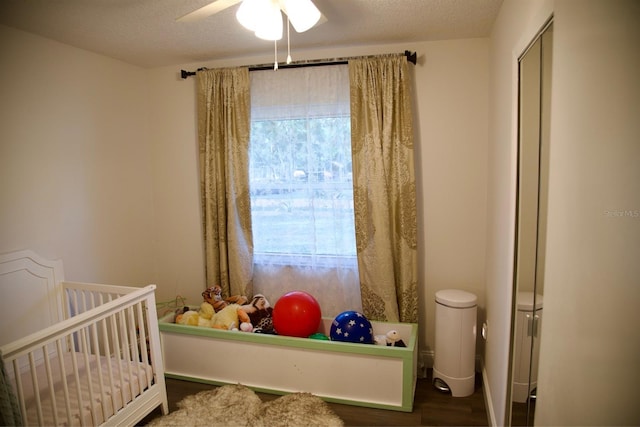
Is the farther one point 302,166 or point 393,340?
point 302,166

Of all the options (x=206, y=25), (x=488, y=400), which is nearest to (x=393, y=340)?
(x=488, y=400)

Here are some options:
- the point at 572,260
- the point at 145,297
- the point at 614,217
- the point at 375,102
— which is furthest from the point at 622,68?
Answer: the point at 145,297

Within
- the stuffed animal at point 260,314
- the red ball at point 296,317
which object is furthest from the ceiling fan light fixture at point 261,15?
the stuffed animal at point 260,314

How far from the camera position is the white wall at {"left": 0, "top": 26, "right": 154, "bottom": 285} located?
7.16ft

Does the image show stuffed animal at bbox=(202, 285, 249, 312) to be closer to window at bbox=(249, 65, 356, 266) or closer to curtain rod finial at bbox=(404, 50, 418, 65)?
window at bbox=(249, 65, 356, 266)

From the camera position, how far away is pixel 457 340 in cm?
236

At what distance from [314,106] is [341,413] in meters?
2.21

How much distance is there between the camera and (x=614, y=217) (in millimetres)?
687

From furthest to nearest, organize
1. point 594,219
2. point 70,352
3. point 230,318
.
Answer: point 230,318, point 70,352, point 594,219

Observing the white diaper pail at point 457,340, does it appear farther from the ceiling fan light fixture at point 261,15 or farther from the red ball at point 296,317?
the ceiling fan light fixture at point 261,15

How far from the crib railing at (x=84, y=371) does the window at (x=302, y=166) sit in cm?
111

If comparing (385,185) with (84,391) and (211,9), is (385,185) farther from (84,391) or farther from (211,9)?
(84,391)

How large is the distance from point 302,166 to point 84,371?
1958 millimetres

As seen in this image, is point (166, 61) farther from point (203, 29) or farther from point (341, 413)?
point (341, 413)
